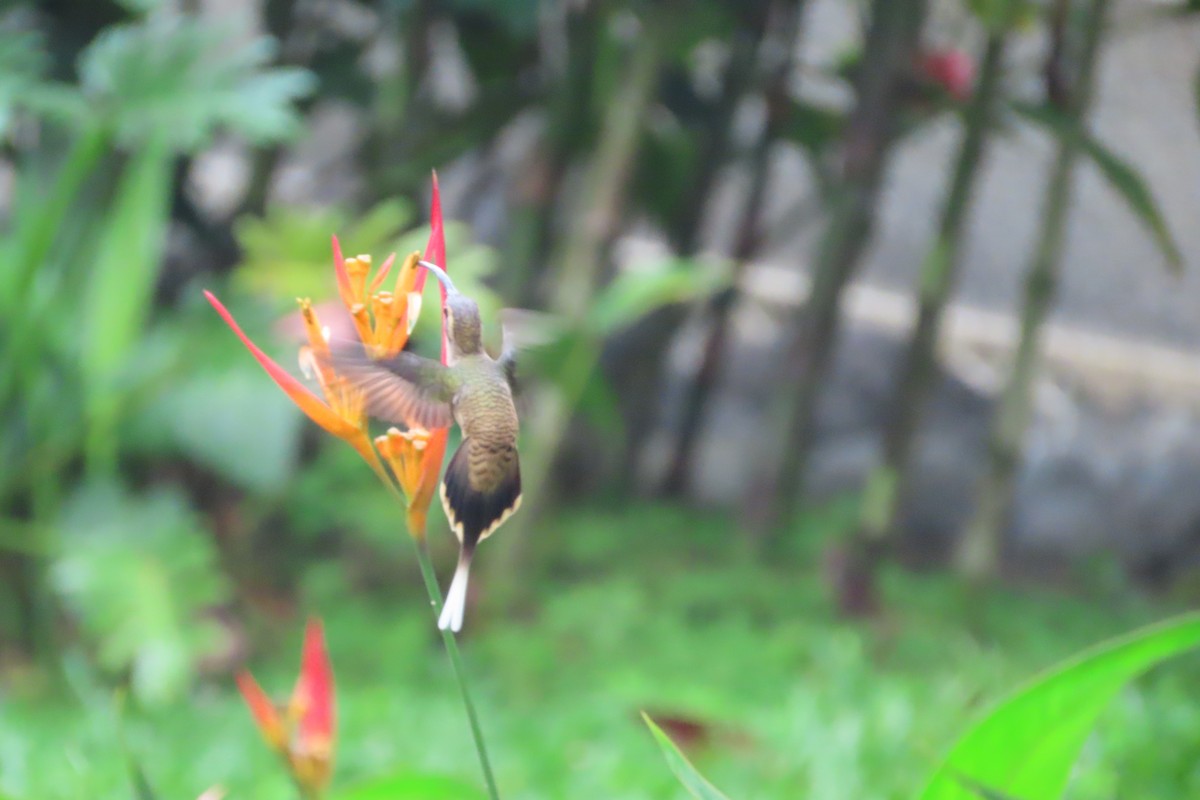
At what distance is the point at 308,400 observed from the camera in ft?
1.51

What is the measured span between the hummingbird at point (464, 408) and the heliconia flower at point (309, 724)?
0.13 metres

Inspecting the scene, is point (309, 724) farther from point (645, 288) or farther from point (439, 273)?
point (645, 288)

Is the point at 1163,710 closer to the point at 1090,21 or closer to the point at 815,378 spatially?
the point at 815,378

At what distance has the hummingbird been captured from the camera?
0.47 meters

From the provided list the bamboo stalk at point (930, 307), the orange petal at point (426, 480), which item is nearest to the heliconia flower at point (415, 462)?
the orange petal at point (426, 480)

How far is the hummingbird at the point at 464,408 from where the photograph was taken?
47 centimetres

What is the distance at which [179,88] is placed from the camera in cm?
171

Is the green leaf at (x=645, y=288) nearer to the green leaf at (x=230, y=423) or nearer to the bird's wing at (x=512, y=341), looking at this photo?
the green leaf at (x=230, y=423)

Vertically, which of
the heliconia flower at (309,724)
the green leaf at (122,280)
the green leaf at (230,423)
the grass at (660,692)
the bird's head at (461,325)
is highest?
the bird's head at (461,325)

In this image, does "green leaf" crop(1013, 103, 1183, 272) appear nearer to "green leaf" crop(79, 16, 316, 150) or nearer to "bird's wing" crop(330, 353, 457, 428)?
"green leaf" crop(79, 16, 316, 150)

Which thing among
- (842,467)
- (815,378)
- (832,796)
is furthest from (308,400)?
(842,467)

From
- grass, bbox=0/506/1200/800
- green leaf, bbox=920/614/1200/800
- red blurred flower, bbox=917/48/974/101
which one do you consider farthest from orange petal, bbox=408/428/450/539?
red blurred flower, bbox=917/48/974/101

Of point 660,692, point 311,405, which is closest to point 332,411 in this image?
point 311,405

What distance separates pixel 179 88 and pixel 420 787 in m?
1.36
